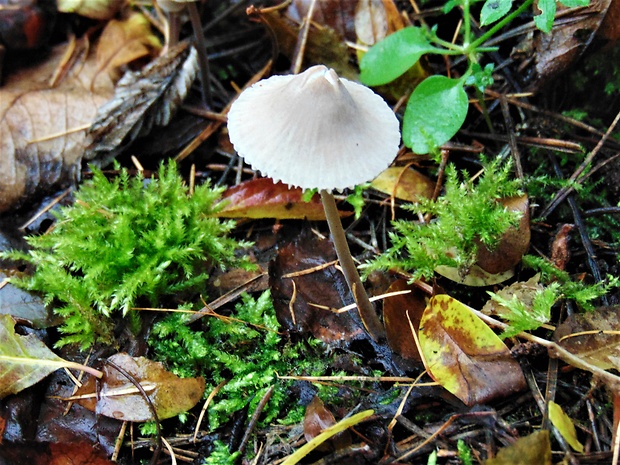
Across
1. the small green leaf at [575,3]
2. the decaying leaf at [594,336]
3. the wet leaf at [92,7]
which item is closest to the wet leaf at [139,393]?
the decaying leaf at [594,336]

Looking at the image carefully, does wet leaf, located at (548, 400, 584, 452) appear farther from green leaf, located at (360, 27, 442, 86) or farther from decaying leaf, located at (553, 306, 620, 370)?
green leaf, located at (360, 27, 442, 86)

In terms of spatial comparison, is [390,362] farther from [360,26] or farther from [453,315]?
[360,26]

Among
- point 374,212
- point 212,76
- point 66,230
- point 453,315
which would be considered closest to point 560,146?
point 374,212

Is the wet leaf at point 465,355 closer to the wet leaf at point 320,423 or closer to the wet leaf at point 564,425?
the wet leaf at point 564,425

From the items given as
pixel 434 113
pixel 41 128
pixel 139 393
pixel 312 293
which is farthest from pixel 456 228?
pixel 41 128

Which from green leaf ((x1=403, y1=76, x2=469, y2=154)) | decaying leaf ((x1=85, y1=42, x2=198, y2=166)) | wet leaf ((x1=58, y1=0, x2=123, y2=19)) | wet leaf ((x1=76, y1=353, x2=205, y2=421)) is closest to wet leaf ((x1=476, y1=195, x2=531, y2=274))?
green leaf ((x1=403, y1=76, x2=469, y2=154))

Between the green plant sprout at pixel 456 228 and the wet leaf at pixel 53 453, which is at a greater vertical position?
the green plant sprout at pixel 456 228
